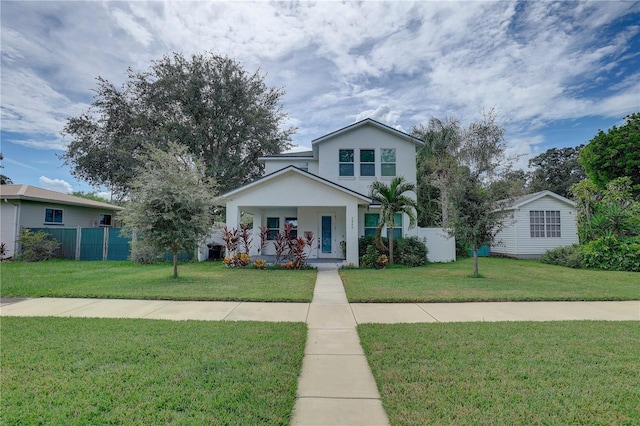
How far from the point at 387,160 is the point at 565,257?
10181 millimetres

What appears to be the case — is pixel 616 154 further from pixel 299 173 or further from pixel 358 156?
pixel 299 173

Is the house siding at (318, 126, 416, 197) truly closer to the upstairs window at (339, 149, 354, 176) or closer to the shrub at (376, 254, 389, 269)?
the upstairs window at (339, 149, 354, 176)

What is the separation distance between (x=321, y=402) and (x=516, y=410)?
187cm

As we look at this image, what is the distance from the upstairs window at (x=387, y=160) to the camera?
55.9ft

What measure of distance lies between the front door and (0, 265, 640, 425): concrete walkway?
8167 mm

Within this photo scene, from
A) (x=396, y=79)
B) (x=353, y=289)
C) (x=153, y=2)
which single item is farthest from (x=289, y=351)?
(x=396, y=79)

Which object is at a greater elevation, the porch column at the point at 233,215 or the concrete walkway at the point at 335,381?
the porch column at the point at 233,215

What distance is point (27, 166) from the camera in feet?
59.6

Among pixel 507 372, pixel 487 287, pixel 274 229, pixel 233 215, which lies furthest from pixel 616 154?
pixel 233 215

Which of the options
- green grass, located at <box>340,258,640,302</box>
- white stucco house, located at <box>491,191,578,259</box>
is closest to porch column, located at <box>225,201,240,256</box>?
green grass, located at <box>340,258,640,302</box>

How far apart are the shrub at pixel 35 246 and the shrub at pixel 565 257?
26322 millimetres

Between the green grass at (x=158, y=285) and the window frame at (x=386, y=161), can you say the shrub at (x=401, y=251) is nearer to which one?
the green grass at (x=158, y=285)

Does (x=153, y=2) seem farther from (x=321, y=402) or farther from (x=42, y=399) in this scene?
(x=321, y=402)

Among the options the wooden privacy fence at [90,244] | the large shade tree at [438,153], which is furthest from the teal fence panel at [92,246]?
the large shade tree at [438,153]
